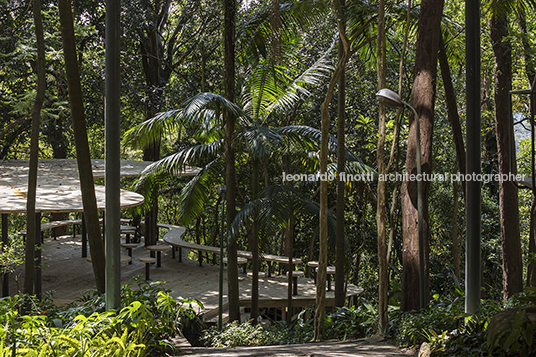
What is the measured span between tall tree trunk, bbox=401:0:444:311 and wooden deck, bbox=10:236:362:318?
4.51m

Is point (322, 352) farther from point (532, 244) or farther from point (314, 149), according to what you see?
point (532, 244)

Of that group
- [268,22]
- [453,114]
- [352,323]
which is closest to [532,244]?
[453,114]

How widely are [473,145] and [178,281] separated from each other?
8.57m

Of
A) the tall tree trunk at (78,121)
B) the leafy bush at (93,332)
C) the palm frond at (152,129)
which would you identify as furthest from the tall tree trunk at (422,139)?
the palm frond at (152,129)

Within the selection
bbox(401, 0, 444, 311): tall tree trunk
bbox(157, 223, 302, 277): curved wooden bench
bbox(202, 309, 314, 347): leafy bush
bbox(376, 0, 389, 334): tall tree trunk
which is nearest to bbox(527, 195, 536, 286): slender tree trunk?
bbox(401, 0, 444, 311): tall tree trunk

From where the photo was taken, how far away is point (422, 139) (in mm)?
6000

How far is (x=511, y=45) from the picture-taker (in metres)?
8.27

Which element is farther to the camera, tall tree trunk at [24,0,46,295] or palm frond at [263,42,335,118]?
palm frond at [263,42,335,118]

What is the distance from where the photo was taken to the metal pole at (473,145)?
4.25 meters

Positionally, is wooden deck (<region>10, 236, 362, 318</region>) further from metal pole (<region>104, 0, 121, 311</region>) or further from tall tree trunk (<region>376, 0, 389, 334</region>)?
metal pole (<region>104, 0, 121, 311</region>)

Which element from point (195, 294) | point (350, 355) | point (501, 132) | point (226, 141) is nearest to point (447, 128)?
point (501, 132)

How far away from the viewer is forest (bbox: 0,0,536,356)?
4363 millimetres

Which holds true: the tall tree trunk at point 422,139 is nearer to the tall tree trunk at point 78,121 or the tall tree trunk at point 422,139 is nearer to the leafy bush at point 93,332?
the leafy bush at point 93,332

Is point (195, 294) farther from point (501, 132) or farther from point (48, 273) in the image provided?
point (501, 132)
